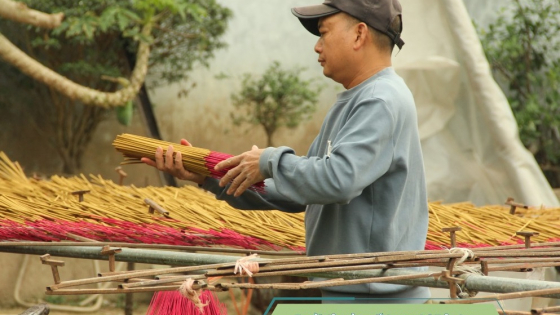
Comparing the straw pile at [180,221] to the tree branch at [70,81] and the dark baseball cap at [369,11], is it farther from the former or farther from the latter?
the tree branch at [70,81]

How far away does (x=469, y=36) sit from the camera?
169 inches

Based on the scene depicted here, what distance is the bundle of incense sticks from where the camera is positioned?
1.85m

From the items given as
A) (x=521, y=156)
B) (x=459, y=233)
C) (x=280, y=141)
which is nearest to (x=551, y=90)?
(x=521, y=156)

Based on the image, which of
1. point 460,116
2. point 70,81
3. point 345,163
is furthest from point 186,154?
point 70,81

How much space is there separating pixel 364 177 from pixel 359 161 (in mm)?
35

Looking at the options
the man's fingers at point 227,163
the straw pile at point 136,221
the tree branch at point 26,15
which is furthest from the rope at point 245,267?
the tree branch at point 26,15

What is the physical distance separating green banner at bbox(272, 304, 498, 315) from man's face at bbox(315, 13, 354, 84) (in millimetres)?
555

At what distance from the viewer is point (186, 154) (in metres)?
1.89

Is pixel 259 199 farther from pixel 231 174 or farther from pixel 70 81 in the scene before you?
pixel 70 81

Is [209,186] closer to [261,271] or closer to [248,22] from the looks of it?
[261,271]

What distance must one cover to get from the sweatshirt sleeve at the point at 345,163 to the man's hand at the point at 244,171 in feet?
0.13

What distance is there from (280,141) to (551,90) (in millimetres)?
2157

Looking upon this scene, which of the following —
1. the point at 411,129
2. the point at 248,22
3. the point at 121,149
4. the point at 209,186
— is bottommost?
the point at 411,129

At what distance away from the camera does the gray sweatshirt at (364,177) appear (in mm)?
1480
